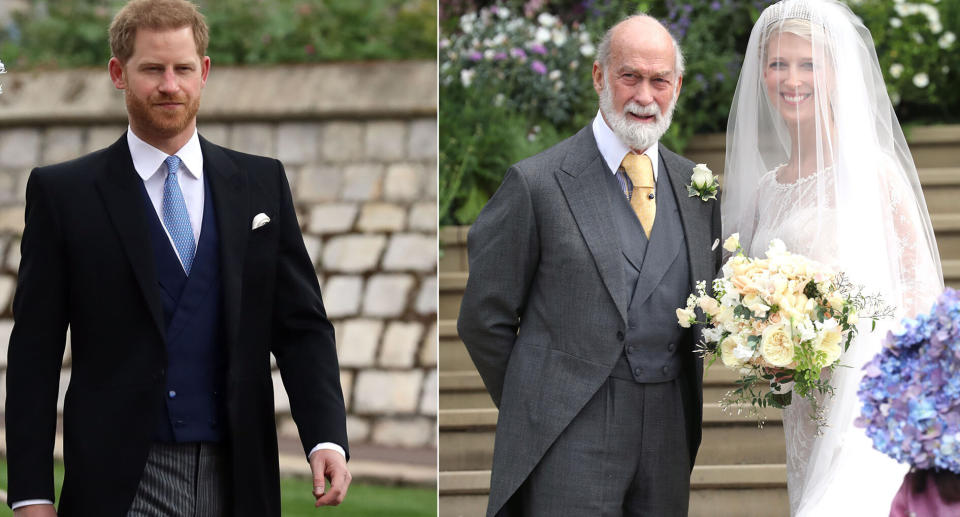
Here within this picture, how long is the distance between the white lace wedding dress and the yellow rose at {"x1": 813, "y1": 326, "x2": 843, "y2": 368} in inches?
10.2

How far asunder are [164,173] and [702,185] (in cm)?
155

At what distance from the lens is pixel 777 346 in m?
3.19

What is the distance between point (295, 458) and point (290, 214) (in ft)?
15.7

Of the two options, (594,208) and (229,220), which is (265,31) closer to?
(594,208)

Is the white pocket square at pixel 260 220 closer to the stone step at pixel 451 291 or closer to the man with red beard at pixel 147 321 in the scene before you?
the man with red beard at pixel 147 321

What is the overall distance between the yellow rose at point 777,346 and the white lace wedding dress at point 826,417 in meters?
0.36

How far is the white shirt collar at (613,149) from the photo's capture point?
3.54 meters

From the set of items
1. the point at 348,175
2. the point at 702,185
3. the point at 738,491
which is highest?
the point at 348,175

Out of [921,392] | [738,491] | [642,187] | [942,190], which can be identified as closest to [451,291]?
[738,491]

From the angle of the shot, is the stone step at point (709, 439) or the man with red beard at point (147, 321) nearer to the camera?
the man with red beard at point (147, 321)

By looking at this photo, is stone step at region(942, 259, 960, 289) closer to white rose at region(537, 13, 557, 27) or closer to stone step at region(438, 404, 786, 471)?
stone step at region(438, 404, 786, 471)

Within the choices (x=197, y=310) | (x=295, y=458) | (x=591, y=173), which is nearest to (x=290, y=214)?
(x=197, y=310)

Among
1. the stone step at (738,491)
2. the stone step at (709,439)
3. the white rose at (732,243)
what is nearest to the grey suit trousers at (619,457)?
the white rose at (732,243)

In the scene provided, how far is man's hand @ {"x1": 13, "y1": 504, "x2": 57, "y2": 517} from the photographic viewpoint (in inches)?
110
